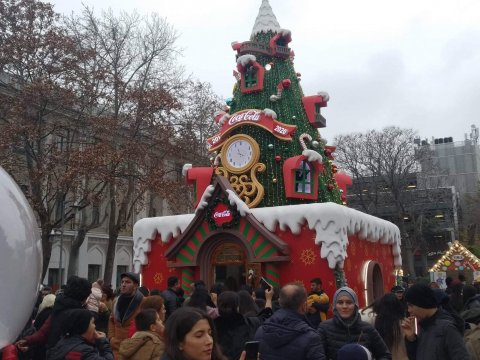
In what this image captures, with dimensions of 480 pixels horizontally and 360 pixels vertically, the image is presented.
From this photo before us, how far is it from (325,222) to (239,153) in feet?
12.2

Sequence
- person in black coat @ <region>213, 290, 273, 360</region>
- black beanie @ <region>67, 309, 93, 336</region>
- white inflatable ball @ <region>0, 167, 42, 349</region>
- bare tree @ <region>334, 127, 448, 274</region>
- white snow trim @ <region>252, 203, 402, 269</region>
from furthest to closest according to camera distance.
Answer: bare tree @ <region>334, 127, 448, 274</region>, white snow trim @ <region>252, 203, 402, 269</region>, person in black coat @ <region>213, 290, 273, 360</region>, black beanie @ <region>67, 309, 93, 336</region>, white inflatable ball @ <region>0, 167, 42, 349</region>

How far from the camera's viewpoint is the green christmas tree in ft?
49.5

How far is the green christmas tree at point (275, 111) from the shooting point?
594 inches

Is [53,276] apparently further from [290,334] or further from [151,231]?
[290,334]

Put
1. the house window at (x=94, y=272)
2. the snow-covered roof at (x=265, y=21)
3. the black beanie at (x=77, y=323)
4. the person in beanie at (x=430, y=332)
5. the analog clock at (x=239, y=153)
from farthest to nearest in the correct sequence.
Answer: the house window at (x=94, y=272), the snow-covered roof at (x=265, y=21), the analog clock at (x=239, y=153), the black beanie at (x=77, y=323), the person in beanie at (x=430, y=332)

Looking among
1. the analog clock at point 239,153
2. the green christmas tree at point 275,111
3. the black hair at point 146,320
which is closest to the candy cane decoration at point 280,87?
the green christmas tree at point 275,111

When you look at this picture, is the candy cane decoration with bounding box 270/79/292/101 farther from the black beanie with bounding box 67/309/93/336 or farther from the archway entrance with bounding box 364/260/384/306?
the black beanie with bounding box 67/309/93/336

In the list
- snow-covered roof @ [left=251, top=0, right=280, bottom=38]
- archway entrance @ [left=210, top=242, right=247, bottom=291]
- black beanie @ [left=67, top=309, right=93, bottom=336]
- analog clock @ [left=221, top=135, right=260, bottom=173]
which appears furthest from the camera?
snow-covered roof @ [left=251, top=0, right=280, bottom=38]

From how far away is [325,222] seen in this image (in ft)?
43.2

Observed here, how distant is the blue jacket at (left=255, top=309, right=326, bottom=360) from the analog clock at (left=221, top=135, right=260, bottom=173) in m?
11.4

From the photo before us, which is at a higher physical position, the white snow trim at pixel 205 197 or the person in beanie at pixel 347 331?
the white snow trim at pixel 205 197

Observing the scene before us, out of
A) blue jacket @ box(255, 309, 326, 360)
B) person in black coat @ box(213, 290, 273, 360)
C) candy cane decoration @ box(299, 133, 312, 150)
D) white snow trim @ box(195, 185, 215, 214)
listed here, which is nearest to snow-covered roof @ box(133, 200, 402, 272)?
white snow trim @ box(195, 185, 215, 214)

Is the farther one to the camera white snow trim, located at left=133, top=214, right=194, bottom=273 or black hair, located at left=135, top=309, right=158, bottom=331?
white snow trim, located at left=133, top=214, right=194, bottom=273

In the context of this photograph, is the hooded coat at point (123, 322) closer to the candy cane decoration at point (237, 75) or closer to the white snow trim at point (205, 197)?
the white snow trim at point (205, 197)
